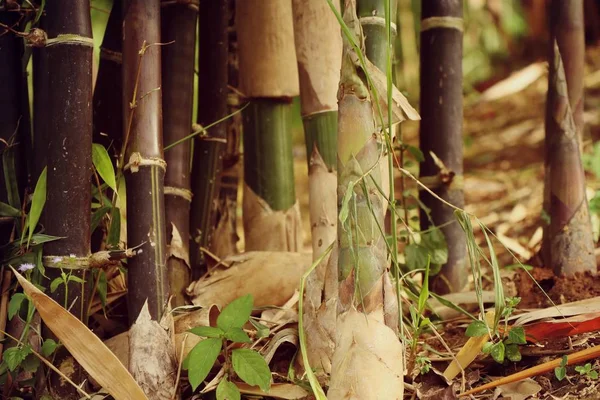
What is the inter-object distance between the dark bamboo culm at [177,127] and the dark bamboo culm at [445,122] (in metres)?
0.48

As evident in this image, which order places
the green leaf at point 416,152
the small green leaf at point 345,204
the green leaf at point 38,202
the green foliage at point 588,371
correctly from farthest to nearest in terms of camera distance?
1. the green leaf at point 416,152
2. the green leaf at point 38,202
3. the green foliage at point 588,371
4. the small green leaf at point 345,204

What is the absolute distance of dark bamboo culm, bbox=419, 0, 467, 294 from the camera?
1.46m

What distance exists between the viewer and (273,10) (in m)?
1.41

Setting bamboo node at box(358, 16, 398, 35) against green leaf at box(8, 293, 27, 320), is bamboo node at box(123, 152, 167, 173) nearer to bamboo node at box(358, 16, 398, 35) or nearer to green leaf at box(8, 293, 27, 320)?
green leaf at box(8, 293, 27, 320)

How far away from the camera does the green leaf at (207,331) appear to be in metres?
1.00

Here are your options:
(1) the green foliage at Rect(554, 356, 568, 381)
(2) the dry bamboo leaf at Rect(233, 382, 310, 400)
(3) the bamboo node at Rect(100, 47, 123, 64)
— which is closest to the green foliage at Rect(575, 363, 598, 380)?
(1) the green foliage at Rect(554, 356, 568, 381)

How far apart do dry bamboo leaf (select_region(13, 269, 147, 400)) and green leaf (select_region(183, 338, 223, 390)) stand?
87mm

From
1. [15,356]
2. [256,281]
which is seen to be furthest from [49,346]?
[256,281]

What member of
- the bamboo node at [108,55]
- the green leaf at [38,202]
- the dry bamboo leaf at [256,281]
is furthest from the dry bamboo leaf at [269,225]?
the green leaf at [38,202]

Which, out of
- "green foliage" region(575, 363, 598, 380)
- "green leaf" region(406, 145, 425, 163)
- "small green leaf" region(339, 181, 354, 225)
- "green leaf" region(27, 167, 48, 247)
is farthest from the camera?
"green leaf" region(406, 145, 425, 163)

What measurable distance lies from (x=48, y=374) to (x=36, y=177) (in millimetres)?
314

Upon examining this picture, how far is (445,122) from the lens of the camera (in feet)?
4.83

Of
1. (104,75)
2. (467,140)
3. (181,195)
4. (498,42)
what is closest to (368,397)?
(181,195)

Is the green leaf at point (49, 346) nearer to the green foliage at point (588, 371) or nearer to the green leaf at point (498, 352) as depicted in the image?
the green leaf at point (498, 352)
